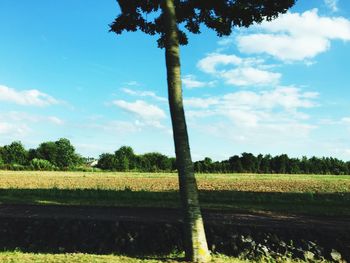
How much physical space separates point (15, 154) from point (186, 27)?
12857cm

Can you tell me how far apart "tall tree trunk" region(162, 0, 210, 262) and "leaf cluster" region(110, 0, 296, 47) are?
262cm

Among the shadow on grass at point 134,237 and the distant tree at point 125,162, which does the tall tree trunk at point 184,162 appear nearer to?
the shadow on grass at point 134,237

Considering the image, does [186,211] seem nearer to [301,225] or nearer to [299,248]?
[299,248]

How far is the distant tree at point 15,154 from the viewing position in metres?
131

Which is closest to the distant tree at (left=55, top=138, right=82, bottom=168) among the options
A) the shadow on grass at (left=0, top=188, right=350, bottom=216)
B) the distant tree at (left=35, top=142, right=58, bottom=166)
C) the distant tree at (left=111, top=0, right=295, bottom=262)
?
the distant tree at (left=35, top=142, right=58, bottom=166)

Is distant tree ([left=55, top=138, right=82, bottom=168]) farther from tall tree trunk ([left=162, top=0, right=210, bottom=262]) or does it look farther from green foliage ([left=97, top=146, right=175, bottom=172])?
tall tree trunk ([left=162, top=0, right=210, bottom=262])

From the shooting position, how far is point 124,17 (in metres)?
14.6

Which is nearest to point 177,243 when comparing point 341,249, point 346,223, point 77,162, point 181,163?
point 181,163

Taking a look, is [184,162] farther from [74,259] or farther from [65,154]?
[65,154]

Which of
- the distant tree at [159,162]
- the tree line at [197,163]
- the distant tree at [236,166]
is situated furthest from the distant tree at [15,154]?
the distant tree at [236,166]

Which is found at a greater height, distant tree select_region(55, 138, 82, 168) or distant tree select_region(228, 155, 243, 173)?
distant tree select_region(55, 138, 82, 168)

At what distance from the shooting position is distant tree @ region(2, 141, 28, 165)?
13075 cm

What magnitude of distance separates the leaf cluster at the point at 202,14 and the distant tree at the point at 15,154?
409 ft

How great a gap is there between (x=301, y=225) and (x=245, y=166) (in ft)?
322
